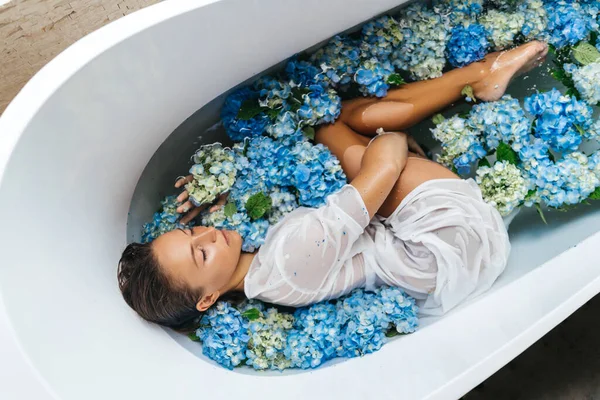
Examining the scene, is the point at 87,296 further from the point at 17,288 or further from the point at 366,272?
the point at 366,272

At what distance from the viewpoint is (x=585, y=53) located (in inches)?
52.6

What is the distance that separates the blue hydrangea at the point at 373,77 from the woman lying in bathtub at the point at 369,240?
33 mm

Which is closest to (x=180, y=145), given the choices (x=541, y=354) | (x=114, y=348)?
(x=114, y=348)

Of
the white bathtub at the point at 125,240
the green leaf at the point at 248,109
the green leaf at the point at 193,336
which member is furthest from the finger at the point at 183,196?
the green leaf at the point at 193,336

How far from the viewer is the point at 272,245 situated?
1.21 metres

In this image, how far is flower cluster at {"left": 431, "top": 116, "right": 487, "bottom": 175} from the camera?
4.35 feet

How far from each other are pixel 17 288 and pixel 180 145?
536 millimetres

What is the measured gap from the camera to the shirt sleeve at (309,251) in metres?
1.17

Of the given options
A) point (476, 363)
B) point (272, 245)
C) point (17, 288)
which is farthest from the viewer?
point (272, 245)

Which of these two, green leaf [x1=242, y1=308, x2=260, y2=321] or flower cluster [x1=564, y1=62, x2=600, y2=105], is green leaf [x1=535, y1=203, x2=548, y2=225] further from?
green leaf [x1=242, y1=308, x2=260, y2=321]

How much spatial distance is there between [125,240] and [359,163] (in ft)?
1.96

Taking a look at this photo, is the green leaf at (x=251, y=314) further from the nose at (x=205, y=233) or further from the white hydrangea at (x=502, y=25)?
the white hydrangea at (x=502, y=25)

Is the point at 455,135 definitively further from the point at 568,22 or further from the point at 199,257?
the point at 199,257

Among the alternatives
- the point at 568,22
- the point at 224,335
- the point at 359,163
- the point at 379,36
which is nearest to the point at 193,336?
the point at 224,335
